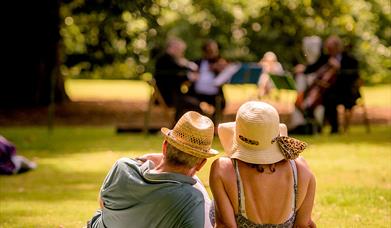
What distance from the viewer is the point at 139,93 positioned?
122 ft

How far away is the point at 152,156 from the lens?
5.95 meters

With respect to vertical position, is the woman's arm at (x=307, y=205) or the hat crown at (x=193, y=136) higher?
the hat crown at (x=193, y=136)

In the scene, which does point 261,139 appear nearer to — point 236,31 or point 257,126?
point 257,126

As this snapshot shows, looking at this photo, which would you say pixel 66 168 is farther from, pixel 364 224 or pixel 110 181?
pixel 110 181

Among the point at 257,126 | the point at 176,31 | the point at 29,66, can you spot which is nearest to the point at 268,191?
the point at 257,126

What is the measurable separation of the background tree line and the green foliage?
28 mm

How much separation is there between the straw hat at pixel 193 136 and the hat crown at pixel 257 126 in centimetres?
21

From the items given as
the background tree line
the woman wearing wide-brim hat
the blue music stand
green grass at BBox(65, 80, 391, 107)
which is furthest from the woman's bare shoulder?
green grass at BBox(65, 80, 391, 107)

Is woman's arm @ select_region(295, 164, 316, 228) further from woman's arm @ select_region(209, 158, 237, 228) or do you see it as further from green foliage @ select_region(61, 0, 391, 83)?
green foliage @ select_region(61, 0, 391, 83)

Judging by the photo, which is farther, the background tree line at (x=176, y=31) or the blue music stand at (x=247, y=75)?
the background tree line at (x=176, y=31)

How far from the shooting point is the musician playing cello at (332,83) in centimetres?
1862

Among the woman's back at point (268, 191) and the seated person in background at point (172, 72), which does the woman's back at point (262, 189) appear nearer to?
the woman's back at point (268, 191)

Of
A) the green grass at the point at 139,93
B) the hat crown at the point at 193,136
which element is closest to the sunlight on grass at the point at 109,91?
the green grass at the point at 139,93

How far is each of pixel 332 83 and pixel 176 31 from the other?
730 inches
